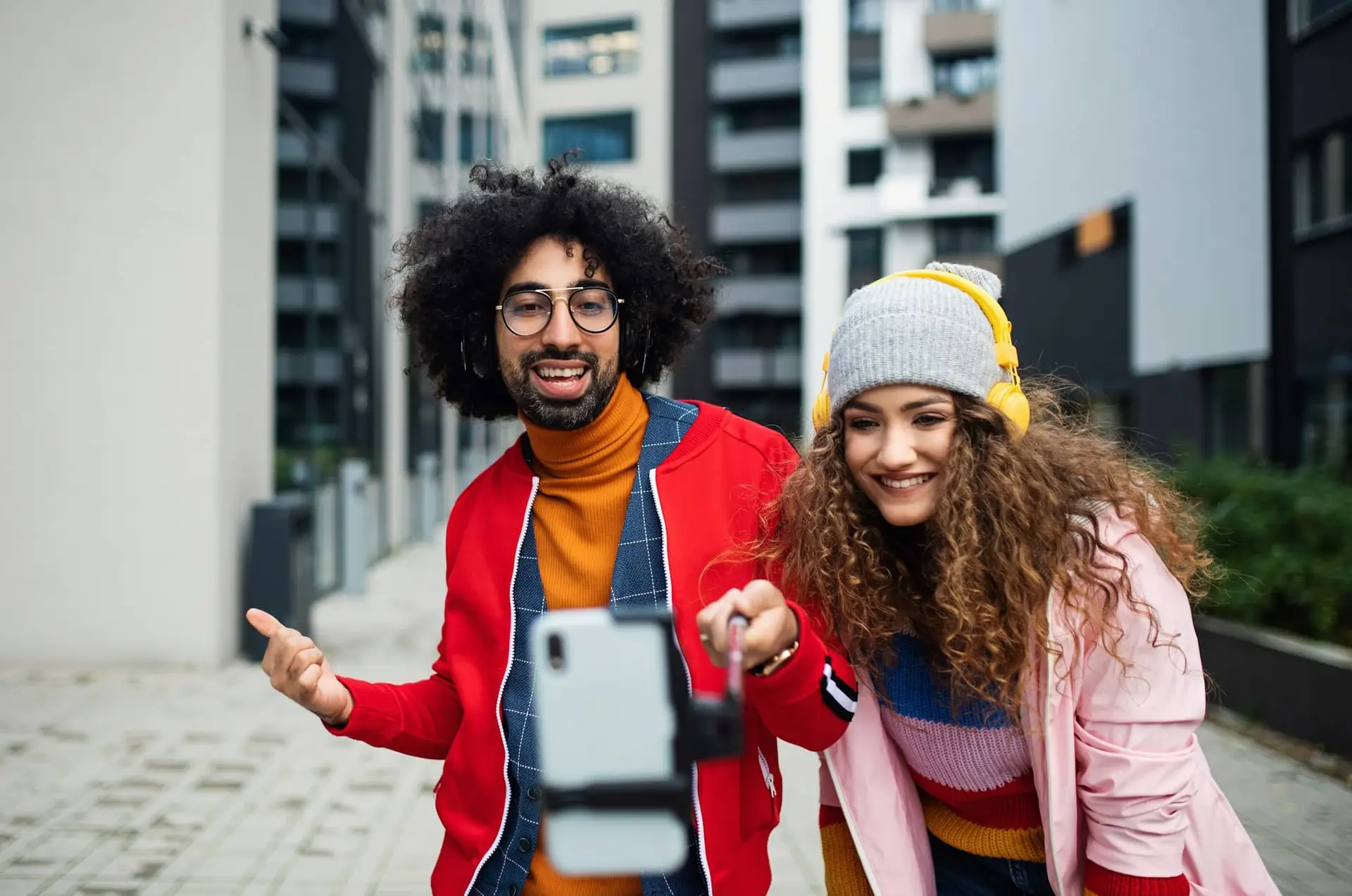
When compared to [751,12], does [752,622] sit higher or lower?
lower

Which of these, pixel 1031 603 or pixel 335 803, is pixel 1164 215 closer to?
pixel 335 803

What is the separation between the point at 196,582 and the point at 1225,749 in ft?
18.6

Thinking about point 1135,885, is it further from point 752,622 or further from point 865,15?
point 865,15

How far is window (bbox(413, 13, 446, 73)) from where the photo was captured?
15.3m

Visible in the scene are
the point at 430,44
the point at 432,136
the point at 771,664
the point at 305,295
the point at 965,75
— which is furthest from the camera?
the point at 965,75

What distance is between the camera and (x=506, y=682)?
1.82 metres

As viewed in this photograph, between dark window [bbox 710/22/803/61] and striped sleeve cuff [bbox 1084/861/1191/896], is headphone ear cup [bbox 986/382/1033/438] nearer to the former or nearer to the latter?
striped sleeve cuff [bbox 1084/861/1191/896]

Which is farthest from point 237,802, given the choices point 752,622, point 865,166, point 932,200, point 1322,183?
point 865,166

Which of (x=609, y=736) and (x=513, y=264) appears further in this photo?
(x=513, y=264)

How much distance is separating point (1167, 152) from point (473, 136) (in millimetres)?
11993

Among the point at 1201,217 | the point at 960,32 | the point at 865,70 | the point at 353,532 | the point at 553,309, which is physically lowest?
the point at 353,532

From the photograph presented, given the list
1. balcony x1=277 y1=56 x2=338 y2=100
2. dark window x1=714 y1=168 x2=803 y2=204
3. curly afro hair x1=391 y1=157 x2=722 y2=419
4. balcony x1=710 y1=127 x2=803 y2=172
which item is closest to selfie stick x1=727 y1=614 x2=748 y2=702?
curly afro hair x1=391 y1=157 x2=722 y2=419

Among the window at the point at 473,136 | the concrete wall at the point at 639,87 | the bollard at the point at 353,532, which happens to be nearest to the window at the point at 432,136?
the window at the point at 473,136

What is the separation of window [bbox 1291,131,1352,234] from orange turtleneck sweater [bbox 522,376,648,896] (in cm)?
1177
